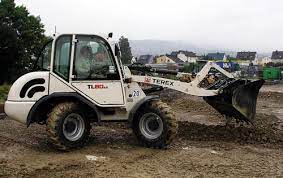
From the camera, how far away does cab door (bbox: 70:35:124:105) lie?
9.05m

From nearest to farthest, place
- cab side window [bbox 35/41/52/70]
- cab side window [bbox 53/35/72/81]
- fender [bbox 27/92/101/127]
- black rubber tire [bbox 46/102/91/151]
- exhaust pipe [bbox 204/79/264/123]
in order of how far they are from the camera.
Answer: black rubber tire [bbox 46/102/91/151], fender [bbox 27/92/101/127], cab side window [bbox 53/35/72/81], cab side window [bbox 35/41/52/70], exhaust pipe [bbox 204/79/264/123]

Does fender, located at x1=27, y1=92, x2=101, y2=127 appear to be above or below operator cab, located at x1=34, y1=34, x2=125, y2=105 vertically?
below

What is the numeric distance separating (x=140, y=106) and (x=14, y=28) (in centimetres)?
2931

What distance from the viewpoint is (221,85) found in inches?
401

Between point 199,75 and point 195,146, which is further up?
point 199,75

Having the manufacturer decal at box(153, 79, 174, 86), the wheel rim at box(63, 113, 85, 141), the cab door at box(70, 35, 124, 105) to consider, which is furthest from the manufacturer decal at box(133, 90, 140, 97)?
the wheel rim at box(63, 113, 85, 141)

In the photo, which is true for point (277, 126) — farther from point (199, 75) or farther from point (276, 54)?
point (276, 54)

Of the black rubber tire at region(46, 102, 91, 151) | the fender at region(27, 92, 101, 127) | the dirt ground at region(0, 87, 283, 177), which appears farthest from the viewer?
the fender at region(27, 92, 101, 127)

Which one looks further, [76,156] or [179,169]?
[76,156]

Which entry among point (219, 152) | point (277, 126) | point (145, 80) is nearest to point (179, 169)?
point (219, 152)

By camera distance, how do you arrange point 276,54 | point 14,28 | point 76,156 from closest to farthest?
point 76,156
point 14,28
point 276,54

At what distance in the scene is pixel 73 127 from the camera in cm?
904

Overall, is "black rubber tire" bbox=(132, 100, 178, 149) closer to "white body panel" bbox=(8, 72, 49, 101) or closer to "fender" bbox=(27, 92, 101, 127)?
"fender" bbox=(27, 92, 101, 127)

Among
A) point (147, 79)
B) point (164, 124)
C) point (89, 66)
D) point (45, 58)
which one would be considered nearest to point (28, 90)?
point (45, 58)
